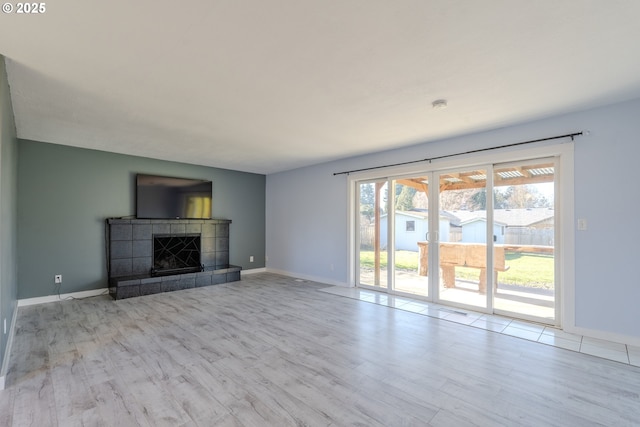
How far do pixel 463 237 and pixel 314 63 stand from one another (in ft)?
10.6

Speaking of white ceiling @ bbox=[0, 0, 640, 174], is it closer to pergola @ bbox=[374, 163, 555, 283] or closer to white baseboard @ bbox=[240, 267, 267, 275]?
pergola @ bbox=[374, 163, 555, 283]

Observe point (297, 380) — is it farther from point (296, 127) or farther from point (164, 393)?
point (296, 127)

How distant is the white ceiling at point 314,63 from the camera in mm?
1709

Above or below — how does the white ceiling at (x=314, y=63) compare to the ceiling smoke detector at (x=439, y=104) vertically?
above

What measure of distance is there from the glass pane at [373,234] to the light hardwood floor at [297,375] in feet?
4.96

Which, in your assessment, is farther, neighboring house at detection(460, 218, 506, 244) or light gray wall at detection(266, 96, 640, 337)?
neighboring house at detection(460, 218, 506, 244)

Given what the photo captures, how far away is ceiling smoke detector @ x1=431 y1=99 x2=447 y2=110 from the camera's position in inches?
114

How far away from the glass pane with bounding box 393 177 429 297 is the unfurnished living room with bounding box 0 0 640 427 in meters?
0.04

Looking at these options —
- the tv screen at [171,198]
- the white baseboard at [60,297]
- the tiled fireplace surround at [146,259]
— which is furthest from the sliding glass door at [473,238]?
the white baseboard at [60,297]

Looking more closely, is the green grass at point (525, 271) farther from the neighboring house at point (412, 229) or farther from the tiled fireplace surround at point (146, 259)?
the tiled fireplace surround at point (146, 259)

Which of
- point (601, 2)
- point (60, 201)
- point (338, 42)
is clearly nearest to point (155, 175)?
point (60, 201)

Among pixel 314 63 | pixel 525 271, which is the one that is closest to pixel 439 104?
pixel 314 63

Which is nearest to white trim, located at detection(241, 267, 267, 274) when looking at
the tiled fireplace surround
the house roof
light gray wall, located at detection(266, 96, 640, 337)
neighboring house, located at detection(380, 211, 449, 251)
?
the tiled fireplace surround
